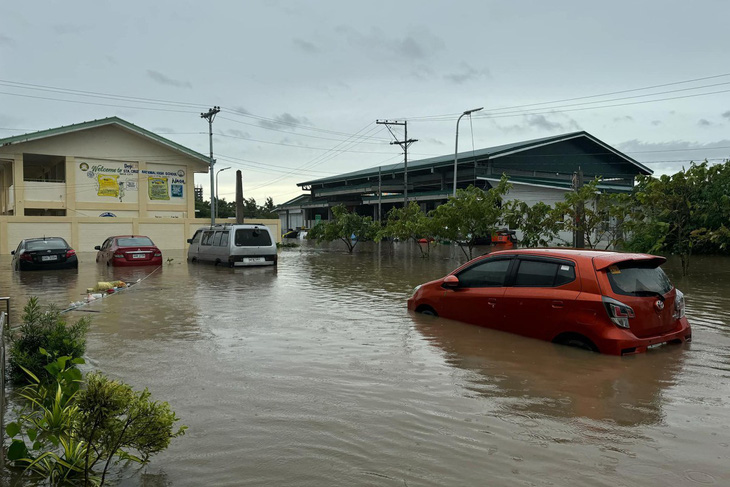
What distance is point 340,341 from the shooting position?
27.6 ft

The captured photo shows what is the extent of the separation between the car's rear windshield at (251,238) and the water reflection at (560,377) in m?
14.4

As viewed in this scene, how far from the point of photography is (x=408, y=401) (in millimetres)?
5527

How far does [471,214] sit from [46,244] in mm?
16801

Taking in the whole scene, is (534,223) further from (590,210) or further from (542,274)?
(542,274)

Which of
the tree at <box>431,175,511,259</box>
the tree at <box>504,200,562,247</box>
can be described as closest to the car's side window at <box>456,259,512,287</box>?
the tree at <box>504,200,562,247</box>

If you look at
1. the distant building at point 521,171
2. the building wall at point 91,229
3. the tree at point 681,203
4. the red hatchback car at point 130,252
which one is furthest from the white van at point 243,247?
the distant building at point 521,171

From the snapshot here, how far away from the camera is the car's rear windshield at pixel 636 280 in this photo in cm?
709

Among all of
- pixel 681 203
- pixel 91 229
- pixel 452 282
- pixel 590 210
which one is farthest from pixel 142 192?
pixel 452 282

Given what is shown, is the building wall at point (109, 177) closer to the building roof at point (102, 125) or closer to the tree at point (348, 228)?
the building roof at point (102, 125)

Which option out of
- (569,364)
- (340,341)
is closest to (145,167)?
(340,341)

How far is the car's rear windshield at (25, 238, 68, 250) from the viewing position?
20938 mm

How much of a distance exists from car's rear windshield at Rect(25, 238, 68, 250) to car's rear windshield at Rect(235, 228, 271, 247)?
6.48 m

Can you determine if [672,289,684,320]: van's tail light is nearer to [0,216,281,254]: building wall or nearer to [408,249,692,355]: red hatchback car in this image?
[408,249,692,355]: red hatchback car

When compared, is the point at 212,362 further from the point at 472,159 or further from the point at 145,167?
the point at 472,159
